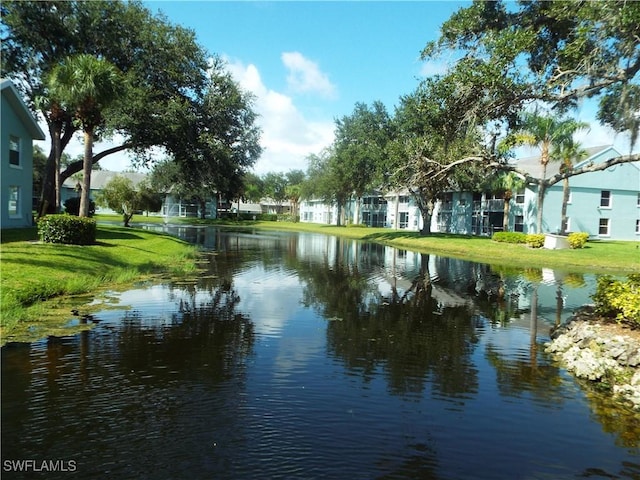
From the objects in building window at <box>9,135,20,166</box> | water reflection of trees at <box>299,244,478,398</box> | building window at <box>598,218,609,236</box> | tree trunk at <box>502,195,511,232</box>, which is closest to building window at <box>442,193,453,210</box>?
tree trunk at <box>502,195,511,232</box>

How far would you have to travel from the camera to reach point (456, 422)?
666cm

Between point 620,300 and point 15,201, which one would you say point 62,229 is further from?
point 620,300

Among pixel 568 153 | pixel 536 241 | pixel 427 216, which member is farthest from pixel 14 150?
pixel 568 153

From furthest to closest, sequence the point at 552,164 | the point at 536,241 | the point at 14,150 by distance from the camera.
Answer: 1. the point at 552,164
2. the point at 536,241
3. the point at 14,150

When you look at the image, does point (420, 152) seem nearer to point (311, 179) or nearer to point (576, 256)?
point (576, 256)

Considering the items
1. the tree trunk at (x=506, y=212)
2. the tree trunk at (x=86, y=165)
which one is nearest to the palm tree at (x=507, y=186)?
the tree trunk at (x=506, y=212)

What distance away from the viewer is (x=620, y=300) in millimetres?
9945

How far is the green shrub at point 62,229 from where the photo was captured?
66.5ft

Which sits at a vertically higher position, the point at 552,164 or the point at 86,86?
the point at 552,164

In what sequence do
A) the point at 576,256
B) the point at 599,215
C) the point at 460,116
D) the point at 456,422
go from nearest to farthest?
1. the point at 456,422
2. the point at 460,116
3. the point at 576,256
4. the point at 599,215

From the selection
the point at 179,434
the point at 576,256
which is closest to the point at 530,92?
the point at 179,434

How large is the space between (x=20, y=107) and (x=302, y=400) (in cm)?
2960

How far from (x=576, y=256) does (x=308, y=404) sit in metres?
28.9

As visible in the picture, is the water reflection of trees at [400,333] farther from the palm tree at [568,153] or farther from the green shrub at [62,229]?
the palm tree at [568,153]
